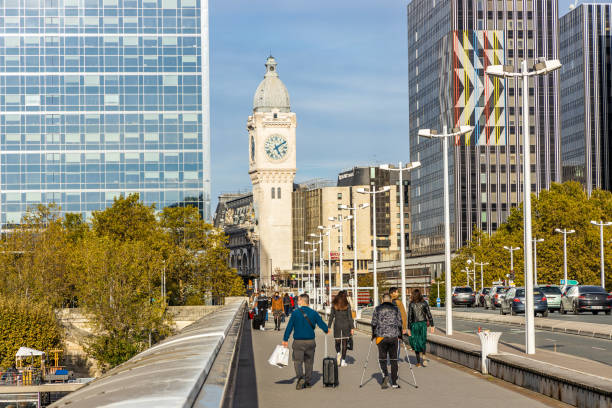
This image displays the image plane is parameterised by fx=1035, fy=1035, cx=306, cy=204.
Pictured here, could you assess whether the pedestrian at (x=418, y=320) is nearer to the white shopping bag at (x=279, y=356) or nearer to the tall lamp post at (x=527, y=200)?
the tall lamp post at (x=527, y=200)

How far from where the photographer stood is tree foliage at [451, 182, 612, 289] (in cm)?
9211

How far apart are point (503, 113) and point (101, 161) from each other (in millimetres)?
58036

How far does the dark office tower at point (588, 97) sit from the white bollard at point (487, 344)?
151 meters

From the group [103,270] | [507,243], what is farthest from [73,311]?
[507,243]

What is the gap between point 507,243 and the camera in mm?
105750

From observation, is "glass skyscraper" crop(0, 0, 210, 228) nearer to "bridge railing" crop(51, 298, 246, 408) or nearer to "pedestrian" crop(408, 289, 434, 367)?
"pedestrian" crop(408, 289, 434, 367)

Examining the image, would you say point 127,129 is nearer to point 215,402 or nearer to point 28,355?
point 28,355

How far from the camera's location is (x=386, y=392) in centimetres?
1973

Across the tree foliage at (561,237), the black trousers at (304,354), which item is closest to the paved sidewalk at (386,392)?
the black trousers at (304,354)

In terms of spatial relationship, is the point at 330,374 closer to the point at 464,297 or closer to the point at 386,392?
the point at 386,392

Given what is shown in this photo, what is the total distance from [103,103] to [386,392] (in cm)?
12272

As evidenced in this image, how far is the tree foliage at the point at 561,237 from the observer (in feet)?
302

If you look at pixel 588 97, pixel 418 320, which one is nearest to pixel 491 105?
pixel 588 97

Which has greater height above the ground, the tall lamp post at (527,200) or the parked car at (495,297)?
the tall lamp post at (527,200)
